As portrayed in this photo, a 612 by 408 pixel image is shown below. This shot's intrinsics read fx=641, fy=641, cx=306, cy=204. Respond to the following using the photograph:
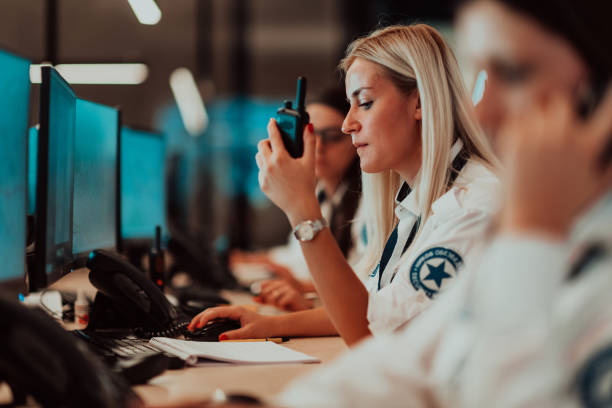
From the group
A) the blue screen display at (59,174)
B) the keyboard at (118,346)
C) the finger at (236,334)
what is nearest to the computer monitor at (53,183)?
the blue screen display at (59,174)

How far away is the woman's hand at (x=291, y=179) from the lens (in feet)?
4.33

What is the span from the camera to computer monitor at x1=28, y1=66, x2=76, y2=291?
3.89 feet

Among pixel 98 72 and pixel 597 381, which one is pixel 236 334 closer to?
pixel 597 381

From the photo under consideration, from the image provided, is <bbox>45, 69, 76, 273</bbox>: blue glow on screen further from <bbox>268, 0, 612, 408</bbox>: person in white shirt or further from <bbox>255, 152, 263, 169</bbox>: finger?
<bbox>268, 0, 612, 408</bbox>: person in white shirt

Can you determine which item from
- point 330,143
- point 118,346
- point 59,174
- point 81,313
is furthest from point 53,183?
point 330,143

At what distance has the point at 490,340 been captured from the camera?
0.69 meters

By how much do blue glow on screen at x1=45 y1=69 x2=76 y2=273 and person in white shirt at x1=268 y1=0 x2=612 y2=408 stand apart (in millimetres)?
670

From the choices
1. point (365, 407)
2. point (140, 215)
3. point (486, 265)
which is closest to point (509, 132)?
point (486, 265)

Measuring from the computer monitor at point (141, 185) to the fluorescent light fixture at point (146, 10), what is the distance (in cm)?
39

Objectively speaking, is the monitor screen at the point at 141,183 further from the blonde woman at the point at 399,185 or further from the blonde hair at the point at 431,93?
the blonde hair at the point at 431,93

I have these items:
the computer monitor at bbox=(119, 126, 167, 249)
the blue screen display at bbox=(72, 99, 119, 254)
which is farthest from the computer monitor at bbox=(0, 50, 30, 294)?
the computer monitor at bbox=(119, 126, 167, 249)

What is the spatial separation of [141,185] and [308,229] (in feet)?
4.53

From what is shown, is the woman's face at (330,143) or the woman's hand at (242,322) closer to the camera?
the woman's hand at (242,322)

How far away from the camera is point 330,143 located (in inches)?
119
